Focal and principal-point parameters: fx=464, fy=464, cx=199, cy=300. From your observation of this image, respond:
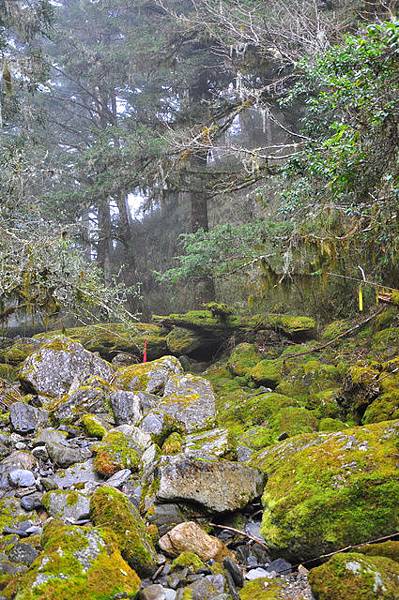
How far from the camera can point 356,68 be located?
5305 millimetres

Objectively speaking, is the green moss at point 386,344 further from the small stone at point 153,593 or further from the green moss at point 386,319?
the small stone at point 153,593

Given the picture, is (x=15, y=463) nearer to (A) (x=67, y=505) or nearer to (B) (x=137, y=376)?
(A) (x=67, y=505)

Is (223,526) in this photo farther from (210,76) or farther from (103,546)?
(210,76)

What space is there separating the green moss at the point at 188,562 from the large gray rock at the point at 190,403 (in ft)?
7.84

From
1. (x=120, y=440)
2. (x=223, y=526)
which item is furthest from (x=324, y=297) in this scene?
(x=223, y=526)

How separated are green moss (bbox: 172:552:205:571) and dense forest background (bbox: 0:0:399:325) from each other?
3895 millimetres

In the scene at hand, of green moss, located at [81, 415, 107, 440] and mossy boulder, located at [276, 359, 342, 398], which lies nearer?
green moss, located at [81, 415, 107, 440]

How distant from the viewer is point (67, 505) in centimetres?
348

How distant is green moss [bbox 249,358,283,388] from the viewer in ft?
28.2

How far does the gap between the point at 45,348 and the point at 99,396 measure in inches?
77.5

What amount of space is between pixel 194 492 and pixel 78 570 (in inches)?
50.8

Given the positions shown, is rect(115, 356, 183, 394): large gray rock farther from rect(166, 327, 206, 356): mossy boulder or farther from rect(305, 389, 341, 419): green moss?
rect(166, 327, 206, 356): mossy boulder

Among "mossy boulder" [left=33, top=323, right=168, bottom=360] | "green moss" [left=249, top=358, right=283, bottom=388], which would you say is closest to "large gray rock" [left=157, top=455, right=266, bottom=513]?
"green moss" [left=249, top=358, right=283, bottom=388]

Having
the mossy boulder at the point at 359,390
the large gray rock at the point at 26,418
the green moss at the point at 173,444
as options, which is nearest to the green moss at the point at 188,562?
the green moss at the point at 173,444
